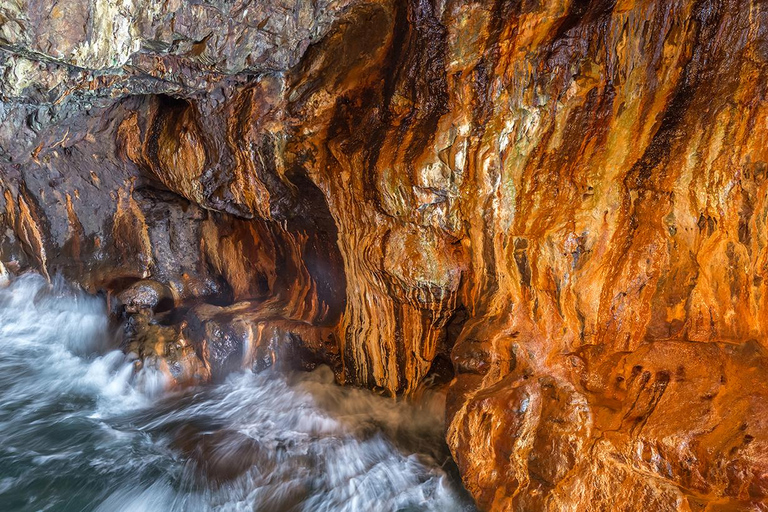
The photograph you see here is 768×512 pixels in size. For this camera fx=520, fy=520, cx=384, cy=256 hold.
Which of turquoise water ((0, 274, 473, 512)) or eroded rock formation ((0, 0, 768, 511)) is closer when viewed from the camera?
eroded rock formation ((0, 0, 768, 511))

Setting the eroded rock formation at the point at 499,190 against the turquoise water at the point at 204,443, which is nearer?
Answer: the eroded rock formation at the point at 499,190

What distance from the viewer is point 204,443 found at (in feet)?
14.0

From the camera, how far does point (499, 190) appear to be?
12.4 ft

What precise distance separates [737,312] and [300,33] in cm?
352

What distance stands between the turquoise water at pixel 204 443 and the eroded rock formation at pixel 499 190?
0.34 meters

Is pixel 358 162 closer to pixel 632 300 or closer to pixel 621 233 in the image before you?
pixel 621 233

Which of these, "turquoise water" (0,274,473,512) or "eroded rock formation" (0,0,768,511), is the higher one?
"eroded rock formation" (0,0,768,511)

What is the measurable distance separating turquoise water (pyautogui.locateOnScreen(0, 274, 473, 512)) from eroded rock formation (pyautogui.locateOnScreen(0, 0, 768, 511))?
34cm

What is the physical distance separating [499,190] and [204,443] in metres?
3.12

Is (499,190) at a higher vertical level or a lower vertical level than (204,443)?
higher

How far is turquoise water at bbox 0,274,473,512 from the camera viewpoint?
383 cm

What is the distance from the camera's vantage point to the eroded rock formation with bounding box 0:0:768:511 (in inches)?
119

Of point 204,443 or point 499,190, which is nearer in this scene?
point 499,190

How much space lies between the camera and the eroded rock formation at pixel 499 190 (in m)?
3.02
